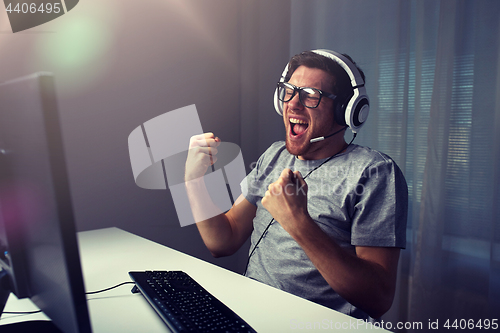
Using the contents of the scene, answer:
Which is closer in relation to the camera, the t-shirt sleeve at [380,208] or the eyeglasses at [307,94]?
the t-shirt sleeve at [380,208]

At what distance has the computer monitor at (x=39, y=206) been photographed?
376 millimetres

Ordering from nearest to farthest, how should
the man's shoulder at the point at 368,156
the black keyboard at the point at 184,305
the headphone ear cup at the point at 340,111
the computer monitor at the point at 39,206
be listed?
the computer monitor at the point at 39,206 < the black keyboard at the point at 184,305 < the man's shoulder at the point at 368,156 < the headphone ear cup at the point at 340,111

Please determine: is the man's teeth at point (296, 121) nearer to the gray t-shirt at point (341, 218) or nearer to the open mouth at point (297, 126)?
the open mouth at point (297, 126)

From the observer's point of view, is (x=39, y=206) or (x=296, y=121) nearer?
(x=39, y=206)

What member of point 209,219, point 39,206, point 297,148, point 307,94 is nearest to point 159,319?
point 39,206

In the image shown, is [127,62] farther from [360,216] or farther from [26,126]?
[26,126]

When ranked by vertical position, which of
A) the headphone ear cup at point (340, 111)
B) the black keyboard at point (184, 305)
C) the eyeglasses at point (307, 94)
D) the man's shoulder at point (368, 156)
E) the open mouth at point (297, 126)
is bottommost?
the black keyboard at point (184, 305)

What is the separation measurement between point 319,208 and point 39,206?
82cm

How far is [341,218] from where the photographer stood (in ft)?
3.41

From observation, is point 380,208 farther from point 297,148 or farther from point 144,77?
point 144,77

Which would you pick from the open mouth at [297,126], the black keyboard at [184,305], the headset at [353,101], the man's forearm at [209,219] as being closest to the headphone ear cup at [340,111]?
the headset at [353,101]

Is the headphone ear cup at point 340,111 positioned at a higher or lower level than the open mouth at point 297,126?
higher

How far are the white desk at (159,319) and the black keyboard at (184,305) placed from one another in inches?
1.4

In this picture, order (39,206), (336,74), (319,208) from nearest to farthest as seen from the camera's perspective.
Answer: (39,206) < (319,208) < (336,74)
